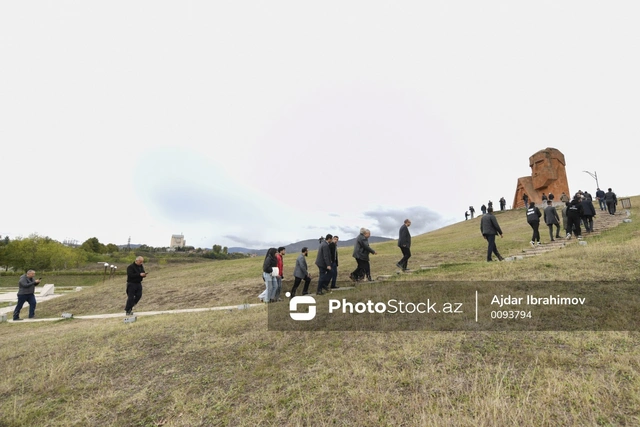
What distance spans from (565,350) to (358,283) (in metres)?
7.37

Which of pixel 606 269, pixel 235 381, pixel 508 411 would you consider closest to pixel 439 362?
pixel 508 411

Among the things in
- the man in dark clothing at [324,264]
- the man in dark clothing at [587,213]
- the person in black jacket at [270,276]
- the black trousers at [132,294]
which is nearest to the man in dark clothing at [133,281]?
the black trousers at [132,294]

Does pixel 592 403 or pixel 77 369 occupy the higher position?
pixel 592 403

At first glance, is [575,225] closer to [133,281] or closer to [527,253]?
[527,253]

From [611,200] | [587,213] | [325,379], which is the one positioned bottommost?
[325,379]

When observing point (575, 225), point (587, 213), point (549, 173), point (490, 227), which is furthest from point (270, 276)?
point (549, 173)

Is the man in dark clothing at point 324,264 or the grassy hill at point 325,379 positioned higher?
the man in dark clothing at point 324,264

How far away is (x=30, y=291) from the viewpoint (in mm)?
12062

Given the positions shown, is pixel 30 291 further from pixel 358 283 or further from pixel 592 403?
pixel 592 403

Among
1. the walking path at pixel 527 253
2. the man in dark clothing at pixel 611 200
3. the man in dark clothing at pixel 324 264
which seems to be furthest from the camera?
the man in dark clothing at pixel 611 200

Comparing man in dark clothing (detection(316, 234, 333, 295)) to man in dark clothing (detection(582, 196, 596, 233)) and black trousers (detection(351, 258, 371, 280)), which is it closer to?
black trousers (detection(351, 258, 371, 280))

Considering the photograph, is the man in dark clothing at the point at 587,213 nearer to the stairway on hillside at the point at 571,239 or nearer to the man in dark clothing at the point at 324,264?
the stairway on hillside at the point at 571,239

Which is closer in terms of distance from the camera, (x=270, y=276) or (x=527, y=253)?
(x=270, y=276)

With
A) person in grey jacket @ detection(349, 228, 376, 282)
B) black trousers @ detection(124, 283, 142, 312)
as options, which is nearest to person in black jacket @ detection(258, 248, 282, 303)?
person in grey jacket @ detection(349, 228, 376, 282)
